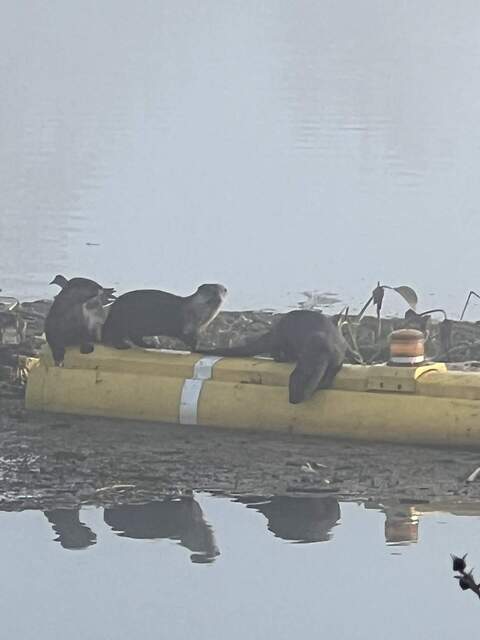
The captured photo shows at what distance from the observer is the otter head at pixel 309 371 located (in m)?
9.77

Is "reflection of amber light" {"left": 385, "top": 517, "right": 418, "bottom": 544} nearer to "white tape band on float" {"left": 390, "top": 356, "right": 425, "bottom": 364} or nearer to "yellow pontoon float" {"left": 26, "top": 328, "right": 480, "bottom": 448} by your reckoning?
"yellow pontoon float" {"left": 26, "top": 328, "right": 480, "bottom": 448}

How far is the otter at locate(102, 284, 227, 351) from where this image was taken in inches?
414

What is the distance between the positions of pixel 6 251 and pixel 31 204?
6.56 ft

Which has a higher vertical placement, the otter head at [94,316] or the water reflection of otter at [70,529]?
the otter head at [94,316]

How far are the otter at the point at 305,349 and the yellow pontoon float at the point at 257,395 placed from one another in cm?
5

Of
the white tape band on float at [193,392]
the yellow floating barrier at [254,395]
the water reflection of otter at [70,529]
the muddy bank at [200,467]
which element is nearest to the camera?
the water reflection of otter at [70,529]

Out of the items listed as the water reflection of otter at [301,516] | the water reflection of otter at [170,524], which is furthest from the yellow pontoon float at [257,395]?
the water reflection of otter at [170,524]

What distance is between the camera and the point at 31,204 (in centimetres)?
1747

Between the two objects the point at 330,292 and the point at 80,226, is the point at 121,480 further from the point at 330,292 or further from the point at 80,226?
the point at 80,226

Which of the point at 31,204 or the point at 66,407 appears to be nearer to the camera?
the point at 66,407

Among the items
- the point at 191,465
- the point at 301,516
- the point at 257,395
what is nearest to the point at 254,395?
the point at 257,395

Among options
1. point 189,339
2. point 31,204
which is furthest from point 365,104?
point 189,339

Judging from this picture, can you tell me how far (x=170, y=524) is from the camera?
335 inches

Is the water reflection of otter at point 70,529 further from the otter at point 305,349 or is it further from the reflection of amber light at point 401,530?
the otter at point 305,349
